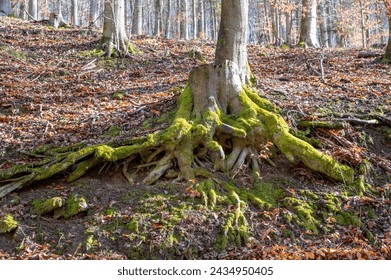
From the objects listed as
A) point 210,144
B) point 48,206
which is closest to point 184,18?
point 210,144

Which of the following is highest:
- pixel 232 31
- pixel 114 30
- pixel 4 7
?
pixel 4 7

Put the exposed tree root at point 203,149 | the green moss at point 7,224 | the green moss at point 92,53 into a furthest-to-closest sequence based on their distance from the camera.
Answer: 1. the green moss at point 92,53
2. the exposed tree root at point 203,149
3. the green moss at point 7,224

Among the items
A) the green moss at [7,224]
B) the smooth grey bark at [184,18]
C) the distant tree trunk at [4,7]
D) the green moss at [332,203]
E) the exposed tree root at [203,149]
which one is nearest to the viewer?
the green moss at [7,224]

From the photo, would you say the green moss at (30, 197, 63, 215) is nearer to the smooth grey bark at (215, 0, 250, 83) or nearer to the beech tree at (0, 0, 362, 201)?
the beech tree at (0, 0, 362, 201)

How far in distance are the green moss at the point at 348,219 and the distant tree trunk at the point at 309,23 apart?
464 inches

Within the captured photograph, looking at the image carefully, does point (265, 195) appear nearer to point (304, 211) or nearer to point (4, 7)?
point (304, 211)

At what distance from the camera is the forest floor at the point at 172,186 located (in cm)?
446

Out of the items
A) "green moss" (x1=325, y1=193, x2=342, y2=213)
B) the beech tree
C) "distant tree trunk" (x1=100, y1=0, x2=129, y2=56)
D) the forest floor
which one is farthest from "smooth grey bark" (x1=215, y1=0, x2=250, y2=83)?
"distant tree trunk" (x1=100, y1=0, x2=129, y2=56)

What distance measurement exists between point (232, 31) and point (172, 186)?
10.7 feet

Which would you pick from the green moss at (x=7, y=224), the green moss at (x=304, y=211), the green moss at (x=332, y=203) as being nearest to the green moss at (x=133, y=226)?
the green moss at (x=7, y=224)

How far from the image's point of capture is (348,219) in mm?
4980

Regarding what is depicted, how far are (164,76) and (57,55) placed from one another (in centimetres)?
440

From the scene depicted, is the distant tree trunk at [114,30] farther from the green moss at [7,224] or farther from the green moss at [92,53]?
the green moss at [7,224]
